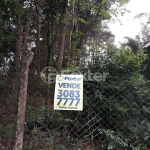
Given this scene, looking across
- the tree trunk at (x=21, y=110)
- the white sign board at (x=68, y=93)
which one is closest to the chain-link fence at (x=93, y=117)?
the tree trunk at (x=21, y=110)

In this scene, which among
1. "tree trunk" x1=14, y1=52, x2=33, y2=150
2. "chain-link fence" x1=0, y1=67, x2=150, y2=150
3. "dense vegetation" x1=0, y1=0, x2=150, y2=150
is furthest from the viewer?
"chain-link fence" x1=0, y1=67, x2=150, y2=150

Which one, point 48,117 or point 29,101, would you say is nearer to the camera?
point 29,101

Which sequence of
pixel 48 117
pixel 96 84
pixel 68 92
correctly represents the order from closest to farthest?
pixel 68 92 < pixel 48 117 < pixel 96 84

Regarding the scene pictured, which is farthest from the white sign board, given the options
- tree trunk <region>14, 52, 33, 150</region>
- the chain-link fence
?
tree trunk <region>14, 52, 33, 150</region>

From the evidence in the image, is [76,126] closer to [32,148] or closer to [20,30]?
[32,148]

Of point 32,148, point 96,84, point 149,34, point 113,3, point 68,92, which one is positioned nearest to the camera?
point 32,148

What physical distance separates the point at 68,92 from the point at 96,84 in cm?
85

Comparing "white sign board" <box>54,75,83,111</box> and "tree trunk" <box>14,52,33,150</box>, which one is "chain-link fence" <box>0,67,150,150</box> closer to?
"tree trunk" <box>14,52,33,150</box>

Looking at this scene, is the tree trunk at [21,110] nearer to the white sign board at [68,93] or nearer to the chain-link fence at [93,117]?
the chain-link fence at [93,117]

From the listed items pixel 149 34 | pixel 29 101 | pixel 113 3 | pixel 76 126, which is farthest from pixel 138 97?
pixel 149 34

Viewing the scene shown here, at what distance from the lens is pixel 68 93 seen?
3.04 m

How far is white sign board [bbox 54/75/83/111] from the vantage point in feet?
9.86

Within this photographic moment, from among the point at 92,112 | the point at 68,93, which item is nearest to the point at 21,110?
the point at 68,93

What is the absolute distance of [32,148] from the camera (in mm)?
2803
